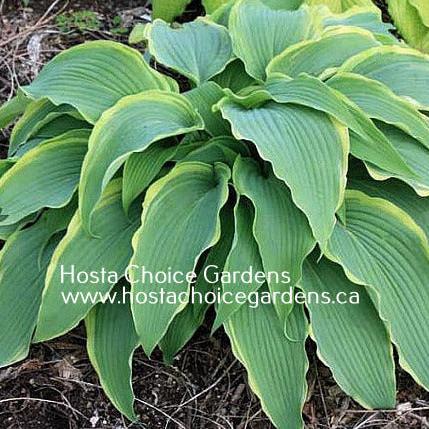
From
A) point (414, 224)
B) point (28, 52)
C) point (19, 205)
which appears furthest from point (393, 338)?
point (28, 52)

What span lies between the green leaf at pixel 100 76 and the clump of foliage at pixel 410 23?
988 mm

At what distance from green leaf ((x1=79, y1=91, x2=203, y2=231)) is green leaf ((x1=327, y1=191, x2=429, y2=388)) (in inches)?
16.3

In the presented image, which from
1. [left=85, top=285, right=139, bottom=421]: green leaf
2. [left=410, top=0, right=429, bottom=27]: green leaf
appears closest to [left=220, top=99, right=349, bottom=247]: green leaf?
[left=85, top=285, right=139, bottom=421]: green leaf

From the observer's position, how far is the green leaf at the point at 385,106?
1745mm

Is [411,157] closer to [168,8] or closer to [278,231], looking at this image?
[278,231]

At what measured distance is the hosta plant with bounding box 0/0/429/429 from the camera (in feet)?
5.25

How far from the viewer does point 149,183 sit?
175 centimetres

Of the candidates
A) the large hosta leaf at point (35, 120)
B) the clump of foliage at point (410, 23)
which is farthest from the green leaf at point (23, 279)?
the clump of foliage at point (410, 23)

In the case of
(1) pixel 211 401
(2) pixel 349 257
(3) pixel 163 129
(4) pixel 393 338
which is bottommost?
(1) pixel 211 401

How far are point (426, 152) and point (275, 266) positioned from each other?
1.60ft

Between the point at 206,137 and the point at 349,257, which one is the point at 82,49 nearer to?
the point at 206,137

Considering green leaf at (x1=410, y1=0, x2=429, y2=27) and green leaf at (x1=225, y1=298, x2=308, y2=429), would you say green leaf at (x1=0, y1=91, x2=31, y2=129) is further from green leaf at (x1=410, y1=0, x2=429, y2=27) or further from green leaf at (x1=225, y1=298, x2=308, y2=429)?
green leaf at (x1=410, y1=0, x2=429, y2=27)

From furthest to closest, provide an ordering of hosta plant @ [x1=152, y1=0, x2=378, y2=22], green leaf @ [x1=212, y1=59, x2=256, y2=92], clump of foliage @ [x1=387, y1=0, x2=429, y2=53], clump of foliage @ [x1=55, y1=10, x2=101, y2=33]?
clump of foliage @ [x1=55, y1=10, x2=101, y2=33] < clump of foliage @ [x1=387, y1=0, x2=429, y2=53] < hosta plant @ [x1=152, y1=0, x2=378, y2=22] < green leaf @ [x1=212, y1=59, x2=256, y2=92]

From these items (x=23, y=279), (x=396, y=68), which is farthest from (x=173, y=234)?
(x=396, y=68)
